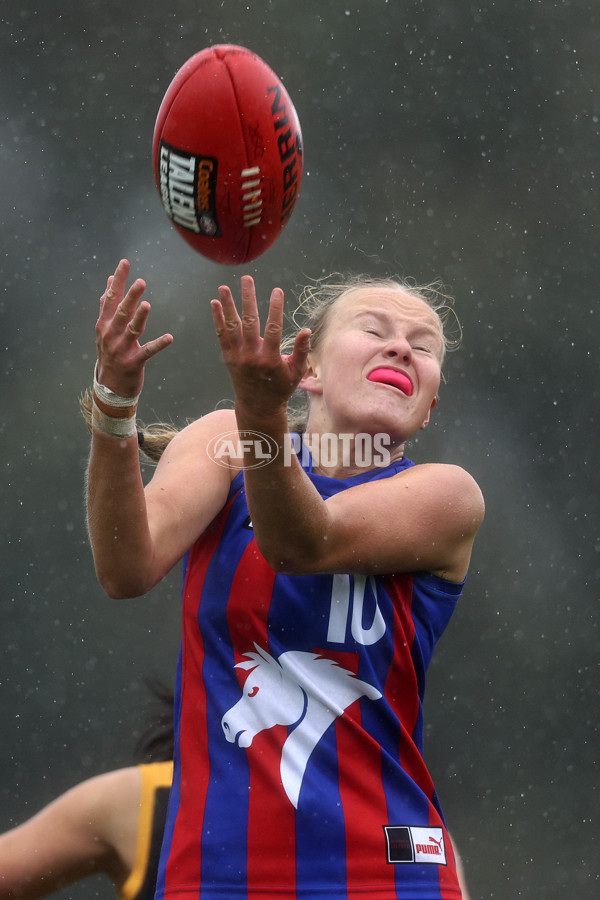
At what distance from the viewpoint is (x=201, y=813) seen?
1756mm

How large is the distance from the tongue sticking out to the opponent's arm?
4.75 feet

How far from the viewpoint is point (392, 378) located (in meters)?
2.15

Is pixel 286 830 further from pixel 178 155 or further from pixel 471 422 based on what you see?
pixel 471 422

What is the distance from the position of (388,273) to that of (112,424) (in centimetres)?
385

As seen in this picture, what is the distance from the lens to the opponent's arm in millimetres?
2576

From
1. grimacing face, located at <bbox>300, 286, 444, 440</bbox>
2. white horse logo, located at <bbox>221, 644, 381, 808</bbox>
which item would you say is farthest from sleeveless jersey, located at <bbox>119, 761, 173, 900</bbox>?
grimacing face, located at <bbox>300, 286, 444, 440</bbox>

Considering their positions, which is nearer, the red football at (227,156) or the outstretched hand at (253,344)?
the outstretched hand at (253,344)

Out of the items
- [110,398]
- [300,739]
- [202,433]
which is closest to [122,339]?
[110,398]

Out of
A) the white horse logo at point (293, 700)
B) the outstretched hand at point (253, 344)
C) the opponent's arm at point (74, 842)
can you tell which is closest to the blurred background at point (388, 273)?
the opponent's arm at point (74, 842)

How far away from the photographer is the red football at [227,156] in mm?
1890

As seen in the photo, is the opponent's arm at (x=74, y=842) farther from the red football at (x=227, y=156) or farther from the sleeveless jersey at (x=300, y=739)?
the red football at (x=227, y=156)

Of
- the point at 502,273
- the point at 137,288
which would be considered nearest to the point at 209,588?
the point at 137,288

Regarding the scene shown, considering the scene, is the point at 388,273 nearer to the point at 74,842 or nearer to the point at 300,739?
the point at 74,842

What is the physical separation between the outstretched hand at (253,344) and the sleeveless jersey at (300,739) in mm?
265
